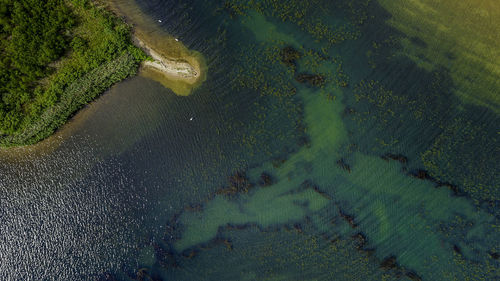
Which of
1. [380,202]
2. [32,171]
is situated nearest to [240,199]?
[380,202]

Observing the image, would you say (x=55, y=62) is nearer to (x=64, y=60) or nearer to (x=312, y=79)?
(x=64, y=60)

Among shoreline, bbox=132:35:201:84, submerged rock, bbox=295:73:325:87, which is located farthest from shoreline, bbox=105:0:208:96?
submerged rock, bbox=295:73:325:87

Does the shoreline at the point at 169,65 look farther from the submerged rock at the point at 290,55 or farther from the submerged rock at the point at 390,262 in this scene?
the submerged rock at the point at 390,262

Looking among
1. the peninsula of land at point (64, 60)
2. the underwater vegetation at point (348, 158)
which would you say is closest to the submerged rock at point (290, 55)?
the underwater vegetation at point (348, 158)

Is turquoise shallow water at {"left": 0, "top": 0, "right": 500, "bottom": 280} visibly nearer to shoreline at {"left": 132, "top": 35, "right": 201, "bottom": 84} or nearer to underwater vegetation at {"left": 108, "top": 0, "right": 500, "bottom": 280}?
underwater vegetation at {"left": 108, "top": 0, "right": 500, "bottom": 280}

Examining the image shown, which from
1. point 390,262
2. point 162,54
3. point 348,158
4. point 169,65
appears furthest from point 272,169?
point 162,54

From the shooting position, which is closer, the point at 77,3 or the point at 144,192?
the point at 77,3

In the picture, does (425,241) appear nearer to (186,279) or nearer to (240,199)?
(240,199)
